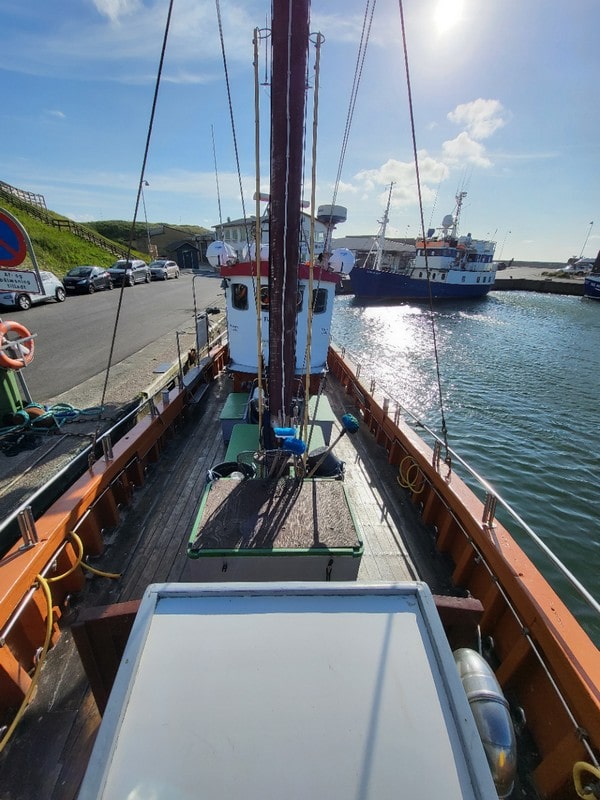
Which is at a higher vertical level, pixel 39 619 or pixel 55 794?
pixel 39 619

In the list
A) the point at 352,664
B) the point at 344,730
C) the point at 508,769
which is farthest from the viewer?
the point at 508,769

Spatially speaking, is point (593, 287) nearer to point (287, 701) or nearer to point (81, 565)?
point (81, 565)

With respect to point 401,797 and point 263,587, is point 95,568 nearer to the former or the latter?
point 263,587

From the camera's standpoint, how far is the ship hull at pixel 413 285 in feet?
149

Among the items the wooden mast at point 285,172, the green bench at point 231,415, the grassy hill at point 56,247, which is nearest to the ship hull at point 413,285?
the grassy hill at point 56,247

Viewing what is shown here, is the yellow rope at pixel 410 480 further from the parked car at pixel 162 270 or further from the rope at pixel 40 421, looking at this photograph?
the parked car at pixel 162 270

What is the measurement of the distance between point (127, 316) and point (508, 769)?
2105 centimetres

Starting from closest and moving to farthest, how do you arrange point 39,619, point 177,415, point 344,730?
1. point 344,730
2. point 39,619
3. point 177,415

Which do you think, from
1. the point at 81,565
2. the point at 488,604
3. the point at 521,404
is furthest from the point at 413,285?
the point at 81,565

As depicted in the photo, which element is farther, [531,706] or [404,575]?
[404,575]

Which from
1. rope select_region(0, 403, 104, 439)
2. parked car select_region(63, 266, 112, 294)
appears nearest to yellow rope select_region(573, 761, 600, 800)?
rope select_region(0, 403, 104, 439)

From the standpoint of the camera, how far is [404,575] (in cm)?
455

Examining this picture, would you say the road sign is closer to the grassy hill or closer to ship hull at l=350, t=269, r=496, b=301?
the grassy hill

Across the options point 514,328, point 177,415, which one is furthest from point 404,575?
point 514,328
